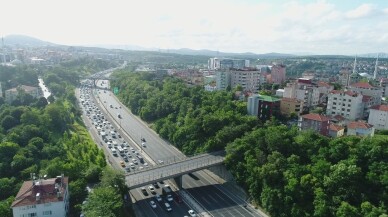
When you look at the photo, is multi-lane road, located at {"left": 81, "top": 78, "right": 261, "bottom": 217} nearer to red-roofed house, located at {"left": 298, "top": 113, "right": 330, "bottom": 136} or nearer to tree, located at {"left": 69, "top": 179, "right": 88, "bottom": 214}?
tree, located at {"left": 69, "top": 179, "right": 88, "bottom": 214}

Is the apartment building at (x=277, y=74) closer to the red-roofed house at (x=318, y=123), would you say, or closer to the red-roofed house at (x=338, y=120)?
the red-roofed house at (x=338, y=120)

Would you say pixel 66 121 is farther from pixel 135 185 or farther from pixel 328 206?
pixel 328 206

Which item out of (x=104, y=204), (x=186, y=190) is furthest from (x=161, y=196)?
(x=104, y=204)

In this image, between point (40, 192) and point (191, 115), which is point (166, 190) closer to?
point (40, 192)

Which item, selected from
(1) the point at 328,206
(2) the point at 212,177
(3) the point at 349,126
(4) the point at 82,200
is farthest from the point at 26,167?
(3) the point at 349,126

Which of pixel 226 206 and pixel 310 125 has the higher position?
pixel 310 125
